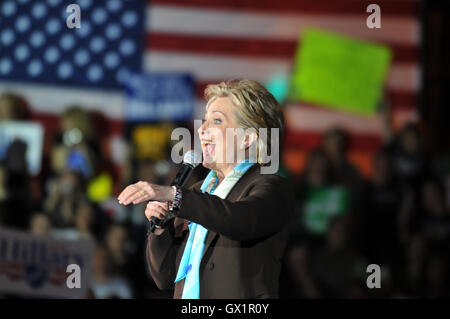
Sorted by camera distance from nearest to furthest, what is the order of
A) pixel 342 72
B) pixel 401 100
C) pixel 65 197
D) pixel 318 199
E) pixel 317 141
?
pixel 318 199 → pixel 65 197 → pixel 342 72 → pixel 401 100 → pixel 317 141

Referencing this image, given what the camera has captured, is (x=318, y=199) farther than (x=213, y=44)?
No

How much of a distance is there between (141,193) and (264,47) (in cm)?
567

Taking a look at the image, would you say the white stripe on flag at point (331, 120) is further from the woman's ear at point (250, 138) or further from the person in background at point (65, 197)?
the woman's ear at point (250, 138)

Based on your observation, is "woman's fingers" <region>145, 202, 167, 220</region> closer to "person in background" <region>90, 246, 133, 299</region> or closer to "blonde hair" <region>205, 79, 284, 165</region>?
"blonde hair" <region>205, 79, 284, 165</region>

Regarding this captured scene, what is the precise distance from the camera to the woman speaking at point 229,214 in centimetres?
180

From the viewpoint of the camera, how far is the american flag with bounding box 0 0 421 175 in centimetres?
704

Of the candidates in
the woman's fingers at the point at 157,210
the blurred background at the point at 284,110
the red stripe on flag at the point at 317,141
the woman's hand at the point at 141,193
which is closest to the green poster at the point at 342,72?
the blurred background at the point at 284,110

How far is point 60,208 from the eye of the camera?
5562 mm

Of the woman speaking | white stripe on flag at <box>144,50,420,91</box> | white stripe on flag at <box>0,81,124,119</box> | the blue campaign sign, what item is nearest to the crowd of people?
the blue campaign sign

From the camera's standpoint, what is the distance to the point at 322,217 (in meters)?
5.48

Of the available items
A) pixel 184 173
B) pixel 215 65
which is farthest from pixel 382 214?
pixel 184 173

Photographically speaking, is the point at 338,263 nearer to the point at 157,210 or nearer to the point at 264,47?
the point at 264,47

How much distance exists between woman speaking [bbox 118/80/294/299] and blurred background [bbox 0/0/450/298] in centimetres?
287
